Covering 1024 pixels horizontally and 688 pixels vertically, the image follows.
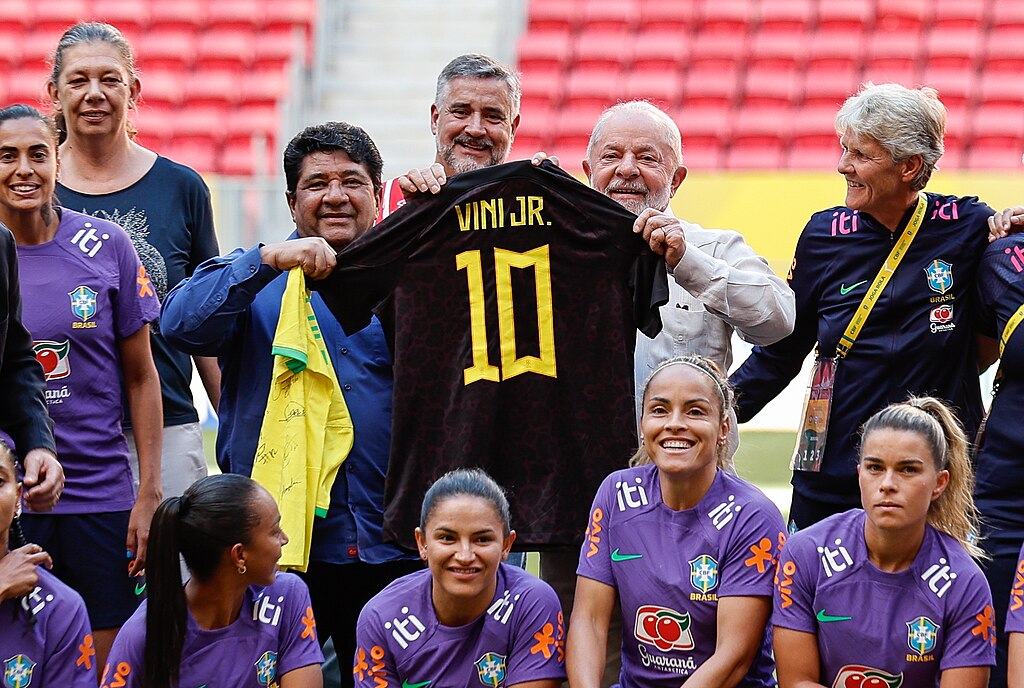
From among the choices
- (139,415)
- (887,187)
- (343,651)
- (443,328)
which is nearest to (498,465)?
(443,328)

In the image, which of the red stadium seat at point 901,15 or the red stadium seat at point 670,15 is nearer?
the red stadium seat at point 901,15

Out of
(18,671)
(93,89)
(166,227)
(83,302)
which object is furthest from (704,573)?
(93,89)

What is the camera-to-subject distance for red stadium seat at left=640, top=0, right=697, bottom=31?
13000mm

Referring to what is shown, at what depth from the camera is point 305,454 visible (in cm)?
367

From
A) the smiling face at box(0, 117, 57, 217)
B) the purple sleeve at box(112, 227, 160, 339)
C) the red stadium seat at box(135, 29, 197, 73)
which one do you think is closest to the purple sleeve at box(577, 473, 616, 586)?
the purple sleeve at box(112, 227, 160, 339)

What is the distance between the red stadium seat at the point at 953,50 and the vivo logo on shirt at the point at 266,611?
10320mm

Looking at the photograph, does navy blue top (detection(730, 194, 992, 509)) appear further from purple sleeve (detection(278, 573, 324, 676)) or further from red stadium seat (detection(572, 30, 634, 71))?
red stadium seat (detection(572, 30, 634, 71))

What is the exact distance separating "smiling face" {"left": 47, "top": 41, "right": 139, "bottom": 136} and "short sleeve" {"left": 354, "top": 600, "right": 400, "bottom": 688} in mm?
1798

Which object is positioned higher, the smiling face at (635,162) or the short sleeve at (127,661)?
the smiling face at (635,162)

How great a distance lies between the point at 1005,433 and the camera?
368 cm

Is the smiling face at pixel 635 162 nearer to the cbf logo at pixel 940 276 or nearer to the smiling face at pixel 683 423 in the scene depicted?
the smiling face at pixel 683 423

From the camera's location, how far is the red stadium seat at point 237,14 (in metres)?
13.5

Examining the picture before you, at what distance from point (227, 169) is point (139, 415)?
864 cm

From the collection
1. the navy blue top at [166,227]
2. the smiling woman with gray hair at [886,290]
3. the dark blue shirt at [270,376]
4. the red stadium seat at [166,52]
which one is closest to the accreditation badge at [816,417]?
the smiling woman with gray hair at [886,290]
